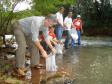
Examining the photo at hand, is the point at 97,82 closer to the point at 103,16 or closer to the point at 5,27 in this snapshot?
the point at 5,27

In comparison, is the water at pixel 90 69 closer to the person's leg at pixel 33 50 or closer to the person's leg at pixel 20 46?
the person's leg at pixel 33 50

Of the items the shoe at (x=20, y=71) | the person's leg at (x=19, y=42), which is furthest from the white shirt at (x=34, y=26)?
the shoe at (x=20, y=71)

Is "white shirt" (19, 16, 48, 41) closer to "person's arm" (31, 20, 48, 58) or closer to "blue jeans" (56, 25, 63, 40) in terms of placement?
"person's arm" (31, 20, 48, 58)

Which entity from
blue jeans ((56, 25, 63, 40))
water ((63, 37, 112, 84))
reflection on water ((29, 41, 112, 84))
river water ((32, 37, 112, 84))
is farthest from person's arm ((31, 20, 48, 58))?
blue jeans ((56, 25, 63, 40))

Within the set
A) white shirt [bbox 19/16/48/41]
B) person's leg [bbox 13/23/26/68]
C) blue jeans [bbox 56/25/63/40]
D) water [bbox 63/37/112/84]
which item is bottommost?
water [bbox 63/37/112/84]

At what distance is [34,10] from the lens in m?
14.9

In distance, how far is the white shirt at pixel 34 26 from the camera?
8742 millimetres

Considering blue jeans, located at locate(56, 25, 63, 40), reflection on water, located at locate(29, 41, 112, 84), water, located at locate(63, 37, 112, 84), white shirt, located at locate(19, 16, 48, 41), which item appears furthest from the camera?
blue jeans, located at locate(56, 25, 63, 40)

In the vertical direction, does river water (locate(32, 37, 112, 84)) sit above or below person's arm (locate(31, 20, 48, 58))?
below

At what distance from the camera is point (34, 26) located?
29.2 ft

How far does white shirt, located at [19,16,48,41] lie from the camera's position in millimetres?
8742

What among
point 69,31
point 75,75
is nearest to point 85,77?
point 75,75

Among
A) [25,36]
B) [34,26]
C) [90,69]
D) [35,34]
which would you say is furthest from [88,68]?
[35,34]

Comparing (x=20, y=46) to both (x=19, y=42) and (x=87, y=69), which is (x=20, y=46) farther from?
(x=87, y=69)
